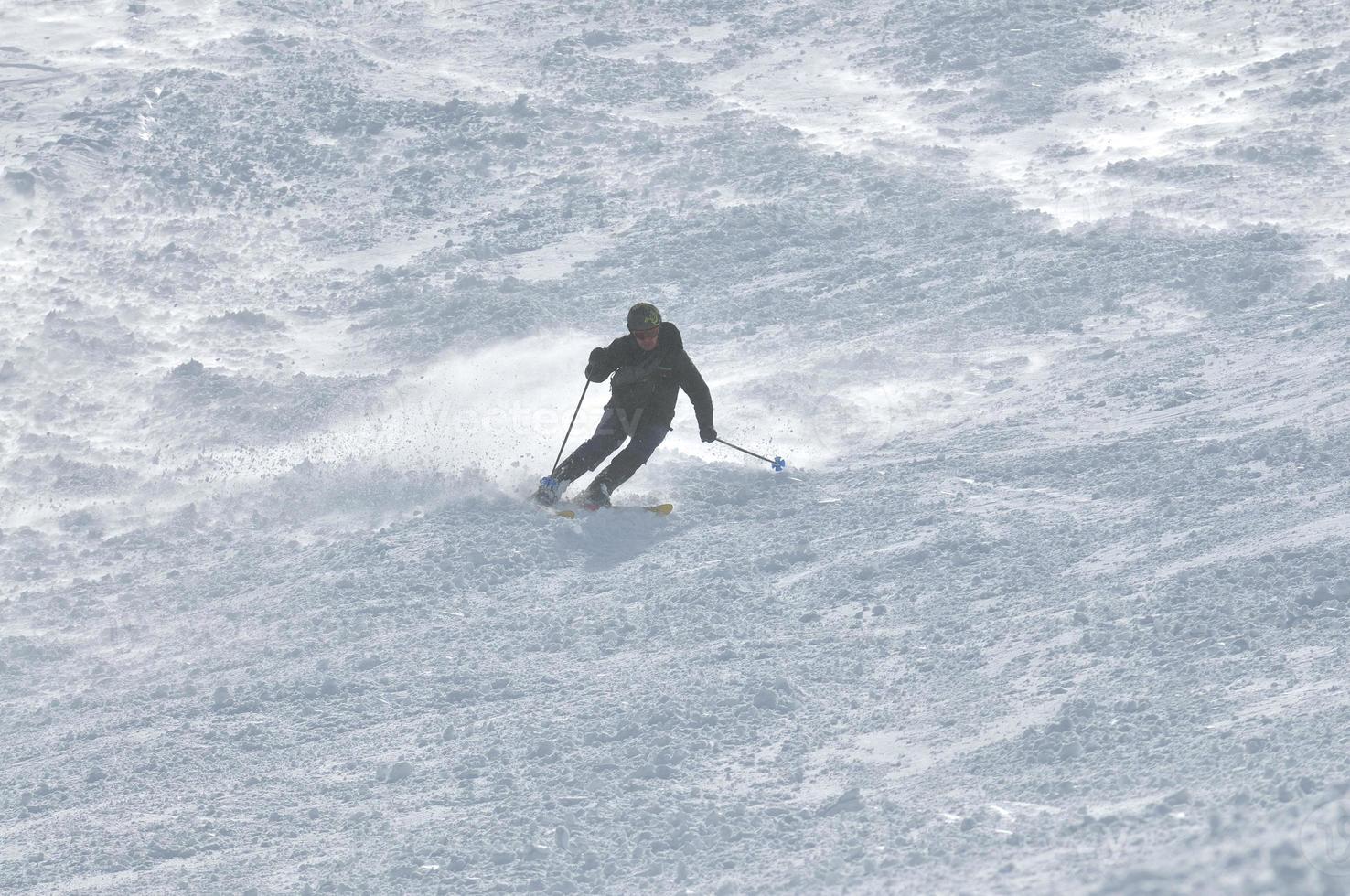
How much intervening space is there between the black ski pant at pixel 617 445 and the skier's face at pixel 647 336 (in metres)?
0.51

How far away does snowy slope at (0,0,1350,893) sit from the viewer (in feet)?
27.6

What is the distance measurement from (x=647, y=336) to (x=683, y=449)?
1.87m

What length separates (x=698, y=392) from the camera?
37.7 ft

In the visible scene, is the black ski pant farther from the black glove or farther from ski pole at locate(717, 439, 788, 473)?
ski pole at locate(717, 439, 788, 473)

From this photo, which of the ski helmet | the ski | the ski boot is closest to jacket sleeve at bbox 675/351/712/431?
the ski helmet

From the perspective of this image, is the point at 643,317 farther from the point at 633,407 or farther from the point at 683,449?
the point at 683,449

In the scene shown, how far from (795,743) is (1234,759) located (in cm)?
222

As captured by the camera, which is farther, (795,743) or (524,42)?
(524,42)

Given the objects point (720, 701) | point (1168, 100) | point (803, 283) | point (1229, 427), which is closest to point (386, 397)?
Result: point (803, 283)

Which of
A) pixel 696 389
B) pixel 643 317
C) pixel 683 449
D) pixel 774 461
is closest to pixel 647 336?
pixel 643 317

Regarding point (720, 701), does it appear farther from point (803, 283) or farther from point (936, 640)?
point (803, 283)

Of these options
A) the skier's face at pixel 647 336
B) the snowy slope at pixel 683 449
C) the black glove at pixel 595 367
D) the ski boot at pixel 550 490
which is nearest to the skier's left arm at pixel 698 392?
the skier's face at pixel 647 336

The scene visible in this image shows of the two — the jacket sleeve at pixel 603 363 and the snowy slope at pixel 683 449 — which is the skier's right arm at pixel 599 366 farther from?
the snowy slope at pixel 683 449

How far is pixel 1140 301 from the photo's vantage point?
48.2ft
